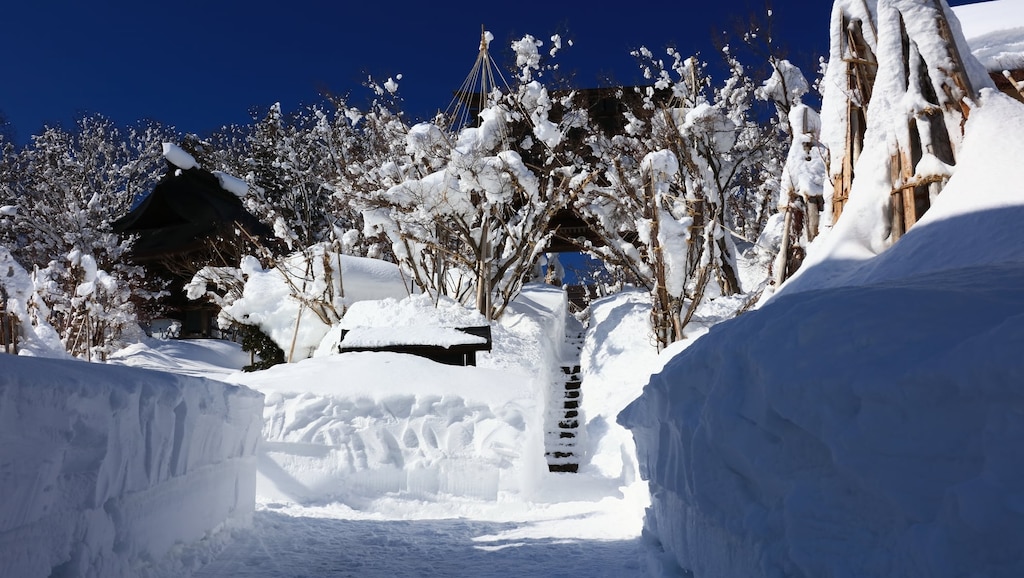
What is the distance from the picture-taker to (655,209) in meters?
12.9

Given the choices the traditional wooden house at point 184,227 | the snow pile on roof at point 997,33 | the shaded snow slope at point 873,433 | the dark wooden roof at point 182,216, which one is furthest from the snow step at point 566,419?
the dark wooden roof at point 182,216

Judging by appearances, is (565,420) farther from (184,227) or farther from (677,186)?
(184,227)

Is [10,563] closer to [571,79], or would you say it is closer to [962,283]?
[962,283]

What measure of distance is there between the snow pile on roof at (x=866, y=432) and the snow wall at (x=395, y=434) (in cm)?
505

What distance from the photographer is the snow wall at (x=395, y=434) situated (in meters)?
8.09

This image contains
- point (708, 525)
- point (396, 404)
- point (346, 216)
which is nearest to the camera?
point (708, 525)

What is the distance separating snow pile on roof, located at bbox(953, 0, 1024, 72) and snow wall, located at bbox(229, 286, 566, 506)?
19.9ft

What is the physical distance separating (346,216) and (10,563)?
22.4 meters

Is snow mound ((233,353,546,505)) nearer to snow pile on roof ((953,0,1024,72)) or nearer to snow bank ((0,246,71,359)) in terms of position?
snow bank ((0,246,71,359))

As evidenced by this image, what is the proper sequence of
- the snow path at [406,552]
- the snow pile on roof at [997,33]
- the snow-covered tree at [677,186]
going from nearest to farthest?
1. the snow path at [406,552]
2. the snow pile on roof at [997,33]
3. the snow-covered tree at [677,186]

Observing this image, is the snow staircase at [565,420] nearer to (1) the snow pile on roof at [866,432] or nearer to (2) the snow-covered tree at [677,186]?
(2) the snow-covered tree at [677,186]

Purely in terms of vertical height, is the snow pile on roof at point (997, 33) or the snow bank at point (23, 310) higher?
the snow pile on roof at point (997, 33)

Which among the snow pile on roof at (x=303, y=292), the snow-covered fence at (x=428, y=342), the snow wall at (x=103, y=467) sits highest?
the snow pile on roof at (x=303, y=292)

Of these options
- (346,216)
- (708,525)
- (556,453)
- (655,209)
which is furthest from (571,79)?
(708,525)
